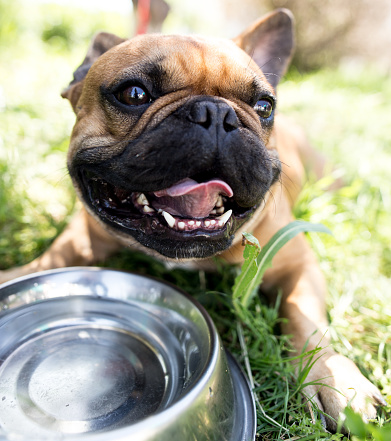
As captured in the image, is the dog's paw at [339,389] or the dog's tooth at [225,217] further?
the dog's tooth at [225,217]

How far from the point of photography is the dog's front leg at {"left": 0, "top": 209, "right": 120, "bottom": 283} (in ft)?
6.24

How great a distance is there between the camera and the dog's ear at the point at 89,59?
1809 millimetres

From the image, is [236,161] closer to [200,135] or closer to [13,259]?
[200,135]

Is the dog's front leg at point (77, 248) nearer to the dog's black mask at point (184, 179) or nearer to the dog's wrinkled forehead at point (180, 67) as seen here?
the dog's black mask at point (184, 179)

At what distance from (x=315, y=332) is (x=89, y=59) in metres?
1.55

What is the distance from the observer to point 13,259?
6.95ft

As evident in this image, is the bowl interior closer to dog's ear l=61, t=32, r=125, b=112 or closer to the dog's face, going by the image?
the dog's face

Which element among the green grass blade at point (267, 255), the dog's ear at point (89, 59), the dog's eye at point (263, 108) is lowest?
the green grass blade at point (267, 255)

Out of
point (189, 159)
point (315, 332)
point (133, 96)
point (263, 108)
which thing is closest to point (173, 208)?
point (189, 159)

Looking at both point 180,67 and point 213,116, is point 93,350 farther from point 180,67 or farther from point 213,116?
point 180,67

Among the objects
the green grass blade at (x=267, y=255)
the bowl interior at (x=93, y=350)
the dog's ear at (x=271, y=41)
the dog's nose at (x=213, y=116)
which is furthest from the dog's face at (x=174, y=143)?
the dog's ear at (x=271, y=41)

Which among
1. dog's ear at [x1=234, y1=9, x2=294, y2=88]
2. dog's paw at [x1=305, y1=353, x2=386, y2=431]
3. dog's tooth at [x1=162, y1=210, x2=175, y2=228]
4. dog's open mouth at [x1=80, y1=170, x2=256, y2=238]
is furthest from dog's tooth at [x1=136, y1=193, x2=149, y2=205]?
dog's ear at [x1=234, y1=9, x2=294, y2=88]

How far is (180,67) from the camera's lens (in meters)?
1.46

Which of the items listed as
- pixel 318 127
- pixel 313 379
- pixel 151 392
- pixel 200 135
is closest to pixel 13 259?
pixel 151 392
